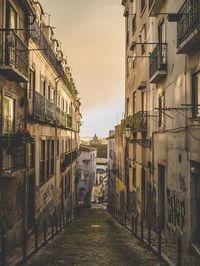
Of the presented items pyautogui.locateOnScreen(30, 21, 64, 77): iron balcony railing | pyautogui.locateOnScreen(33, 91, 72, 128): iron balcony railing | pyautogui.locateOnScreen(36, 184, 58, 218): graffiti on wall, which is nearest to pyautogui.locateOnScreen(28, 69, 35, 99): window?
pyautogui.locateOnScreen(33, 91, 72, 128): iron balcony railing

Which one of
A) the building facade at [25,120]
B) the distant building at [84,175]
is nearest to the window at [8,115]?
the building facade at [25,120]

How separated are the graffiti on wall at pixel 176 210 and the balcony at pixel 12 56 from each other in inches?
262

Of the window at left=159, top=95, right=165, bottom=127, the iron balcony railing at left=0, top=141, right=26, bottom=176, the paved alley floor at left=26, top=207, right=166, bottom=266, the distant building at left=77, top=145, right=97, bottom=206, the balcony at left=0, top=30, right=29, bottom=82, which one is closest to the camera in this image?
the paved alley floor at left=26, top=207, right=166, bottom=266

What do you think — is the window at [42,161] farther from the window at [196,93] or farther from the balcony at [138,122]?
the window at [196,93]

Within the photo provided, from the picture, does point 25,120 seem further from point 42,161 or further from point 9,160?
point 42,161

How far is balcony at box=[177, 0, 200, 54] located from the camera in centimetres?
940

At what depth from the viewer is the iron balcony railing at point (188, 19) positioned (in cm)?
948

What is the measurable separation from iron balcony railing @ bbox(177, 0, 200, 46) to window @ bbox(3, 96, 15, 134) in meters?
5.85

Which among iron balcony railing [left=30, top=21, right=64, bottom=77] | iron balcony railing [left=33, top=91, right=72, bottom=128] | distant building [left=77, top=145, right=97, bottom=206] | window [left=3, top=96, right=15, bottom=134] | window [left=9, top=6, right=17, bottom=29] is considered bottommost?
distant building [left=77, top=145, right=97, bottom=206]

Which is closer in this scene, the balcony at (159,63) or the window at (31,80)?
the balcony at (159,63)

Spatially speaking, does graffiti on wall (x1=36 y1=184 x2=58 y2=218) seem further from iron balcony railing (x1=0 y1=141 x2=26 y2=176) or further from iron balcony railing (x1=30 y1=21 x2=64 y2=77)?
iron balcony railing (x1=30 y1=21 x2=64 y2=77)

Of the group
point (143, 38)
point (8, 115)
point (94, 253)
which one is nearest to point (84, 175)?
point (143, 38)

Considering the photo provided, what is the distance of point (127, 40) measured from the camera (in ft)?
94.7

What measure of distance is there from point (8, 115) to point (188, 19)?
653 cm
